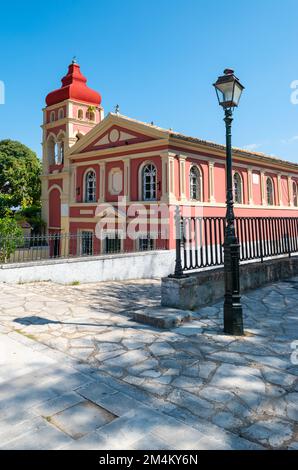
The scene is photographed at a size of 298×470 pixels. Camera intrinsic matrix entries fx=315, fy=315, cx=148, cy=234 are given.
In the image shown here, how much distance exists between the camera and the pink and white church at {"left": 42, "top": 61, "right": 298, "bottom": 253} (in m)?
15.6

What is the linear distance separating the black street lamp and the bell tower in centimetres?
1697

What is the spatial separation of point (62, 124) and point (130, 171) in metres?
8.15

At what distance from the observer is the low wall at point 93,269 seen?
897cm

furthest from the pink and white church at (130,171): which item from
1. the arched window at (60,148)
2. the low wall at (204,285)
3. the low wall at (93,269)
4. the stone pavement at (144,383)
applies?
the stone pavement at (144,383)

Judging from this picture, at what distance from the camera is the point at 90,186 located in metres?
19.3

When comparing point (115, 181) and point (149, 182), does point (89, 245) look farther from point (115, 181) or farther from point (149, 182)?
point (149, 182)

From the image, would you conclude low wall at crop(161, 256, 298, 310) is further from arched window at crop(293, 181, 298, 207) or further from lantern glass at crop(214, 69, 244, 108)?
arched window at crop(293, 181, 298, 207)

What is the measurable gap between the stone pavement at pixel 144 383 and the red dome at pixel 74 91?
19800mm

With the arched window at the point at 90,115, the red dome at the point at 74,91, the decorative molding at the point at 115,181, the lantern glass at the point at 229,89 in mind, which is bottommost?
the lantern glass at the point at 229,89

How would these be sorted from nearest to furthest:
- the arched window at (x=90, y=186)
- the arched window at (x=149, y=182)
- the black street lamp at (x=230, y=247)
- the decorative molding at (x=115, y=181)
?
the black street lamp at (x=230, y=247)
the arched window at (x=149, y=182)
the decorative molding at (x=115, y=181)
the arched window at (x=90, y=186)

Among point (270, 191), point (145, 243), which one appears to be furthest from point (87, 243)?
point (270, 191)

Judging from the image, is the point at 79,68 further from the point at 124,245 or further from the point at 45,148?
the point at 124,245

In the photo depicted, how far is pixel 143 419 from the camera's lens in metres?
2.52

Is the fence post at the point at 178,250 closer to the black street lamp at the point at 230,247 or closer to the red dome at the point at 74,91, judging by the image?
the black street lamp at the point at 230,247
